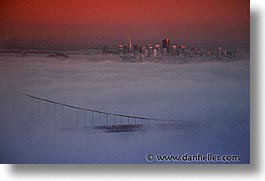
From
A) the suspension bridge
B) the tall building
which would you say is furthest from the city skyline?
the suspension bridge

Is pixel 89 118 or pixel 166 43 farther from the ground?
pixel 166 43

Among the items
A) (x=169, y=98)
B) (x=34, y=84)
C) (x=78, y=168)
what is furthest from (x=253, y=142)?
(x=34, y=84)

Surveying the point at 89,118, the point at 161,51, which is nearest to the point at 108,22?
the point at 161,51

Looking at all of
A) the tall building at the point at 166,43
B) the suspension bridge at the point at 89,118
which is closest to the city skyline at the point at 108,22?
the tall building at the point at 166,43

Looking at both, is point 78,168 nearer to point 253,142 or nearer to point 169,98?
point 169,98

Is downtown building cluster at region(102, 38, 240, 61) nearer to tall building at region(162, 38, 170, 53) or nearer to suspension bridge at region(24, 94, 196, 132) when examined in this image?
tall building at region(162, 38, 170, 53)

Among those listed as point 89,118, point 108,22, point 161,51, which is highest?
point 108,22

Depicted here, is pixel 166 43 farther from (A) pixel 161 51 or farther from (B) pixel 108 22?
(B) pixel 108 22

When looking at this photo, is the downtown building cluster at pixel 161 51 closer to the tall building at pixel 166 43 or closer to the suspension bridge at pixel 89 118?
the tall building at pixel 166 43
